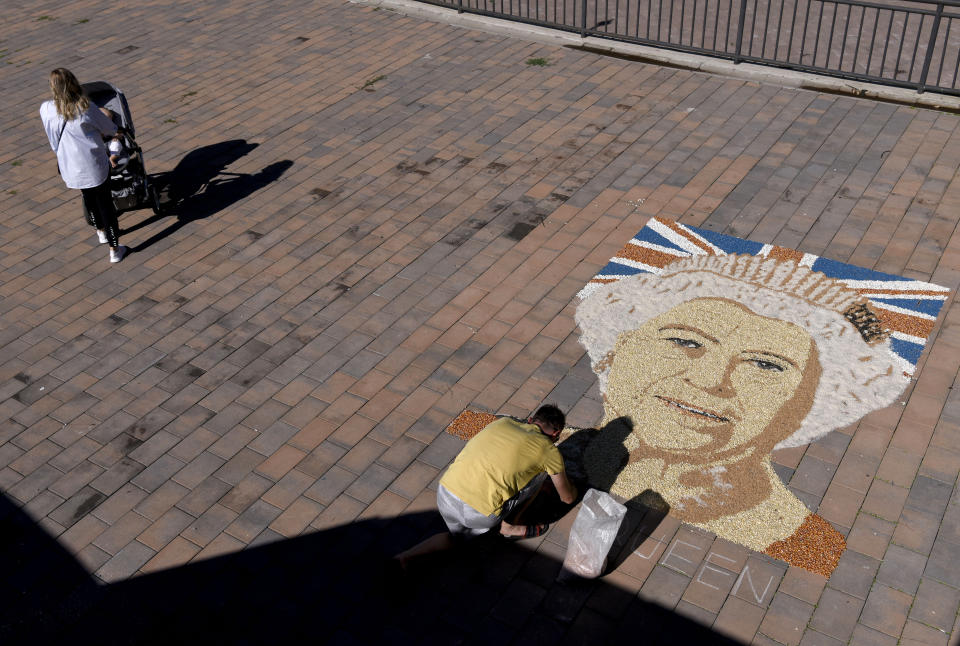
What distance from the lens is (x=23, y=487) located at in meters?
6.54

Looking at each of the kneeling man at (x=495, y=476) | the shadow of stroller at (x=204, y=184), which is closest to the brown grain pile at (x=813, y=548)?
the kneeling man at (x=495, y=476)

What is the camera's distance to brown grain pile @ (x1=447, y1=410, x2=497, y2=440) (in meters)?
6.76

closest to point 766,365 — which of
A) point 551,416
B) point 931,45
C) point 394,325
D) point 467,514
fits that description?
point 551,416

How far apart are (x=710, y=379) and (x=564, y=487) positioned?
1.98 metres

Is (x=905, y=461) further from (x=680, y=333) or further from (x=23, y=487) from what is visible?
(x=23, y=487)

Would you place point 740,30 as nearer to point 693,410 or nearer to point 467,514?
point 693,410

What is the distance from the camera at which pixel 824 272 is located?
8.23 metres

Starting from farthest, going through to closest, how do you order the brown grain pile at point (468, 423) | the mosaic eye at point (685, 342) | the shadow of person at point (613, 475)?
the mosaic eye at point (685, 342)
the brown grain pile at point (468, 423)
the shadow of person at point (613, 475)

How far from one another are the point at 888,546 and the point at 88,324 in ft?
23.2

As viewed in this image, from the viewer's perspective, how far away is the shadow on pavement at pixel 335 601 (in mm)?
5379

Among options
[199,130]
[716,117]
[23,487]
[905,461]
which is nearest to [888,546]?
[905,461]

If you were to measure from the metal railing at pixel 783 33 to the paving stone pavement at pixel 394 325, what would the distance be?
0.73 m

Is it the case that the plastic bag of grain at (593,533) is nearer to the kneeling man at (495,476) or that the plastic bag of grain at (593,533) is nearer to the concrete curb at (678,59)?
the kneeling man at (495,476)

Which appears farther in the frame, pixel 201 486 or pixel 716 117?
pixel 716 117
